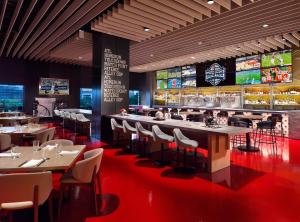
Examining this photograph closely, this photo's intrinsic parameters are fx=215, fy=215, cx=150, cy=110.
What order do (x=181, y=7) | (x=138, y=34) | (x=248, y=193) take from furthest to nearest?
(x=138, y=34)
(x=181, y=7)
(x=248, y=193)

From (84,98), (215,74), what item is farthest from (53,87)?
(215,74)

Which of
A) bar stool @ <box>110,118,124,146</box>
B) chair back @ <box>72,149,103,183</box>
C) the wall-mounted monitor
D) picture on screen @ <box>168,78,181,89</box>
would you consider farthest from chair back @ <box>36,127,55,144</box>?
picture on screen @ <box>168,78,181,89</box>

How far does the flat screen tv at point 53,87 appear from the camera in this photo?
1309cm

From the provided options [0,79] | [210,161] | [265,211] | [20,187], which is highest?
[0,79]

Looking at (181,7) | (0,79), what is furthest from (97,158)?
(0,79)

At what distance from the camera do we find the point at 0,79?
11797mm

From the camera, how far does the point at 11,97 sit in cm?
1262

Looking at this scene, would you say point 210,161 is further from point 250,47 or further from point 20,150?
point 250,47

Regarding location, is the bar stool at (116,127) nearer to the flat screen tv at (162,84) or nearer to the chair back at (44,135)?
the chair back at (44,135)

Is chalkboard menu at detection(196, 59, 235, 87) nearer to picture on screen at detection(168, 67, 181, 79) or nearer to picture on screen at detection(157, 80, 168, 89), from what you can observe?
picture on screen at detection(168, 67, 181, 79)

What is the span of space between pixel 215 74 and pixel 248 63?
1.74 metres

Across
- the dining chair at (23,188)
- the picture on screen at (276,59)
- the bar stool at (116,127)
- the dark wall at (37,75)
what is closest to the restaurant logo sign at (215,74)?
the picture on screen at (276,59)

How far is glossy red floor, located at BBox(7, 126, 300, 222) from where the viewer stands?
277 centimetres

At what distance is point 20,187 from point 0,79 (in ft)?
40.5
